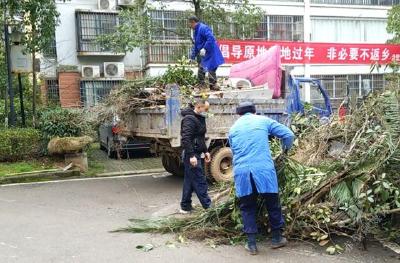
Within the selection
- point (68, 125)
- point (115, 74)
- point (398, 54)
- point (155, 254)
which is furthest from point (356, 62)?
point (155, 254)

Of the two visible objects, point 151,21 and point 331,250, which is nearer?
point 331,250

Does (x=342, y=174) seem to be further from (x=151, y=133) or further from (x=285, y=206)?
(x=151, y=133)

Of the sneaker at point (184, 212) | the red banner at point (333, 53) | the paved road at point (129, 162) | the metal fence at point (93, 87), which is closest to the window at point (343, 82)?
the red banner at point (333, 53)

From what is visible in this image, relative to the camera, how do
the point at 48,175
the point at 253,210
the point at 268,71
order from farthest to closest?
the point at 48,175, the point at 268,71, the point at 253,210

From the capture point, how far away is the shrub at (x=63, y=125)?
37.6ft

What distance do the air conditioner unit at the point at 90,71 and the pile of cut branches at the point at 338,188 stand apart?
584 inches

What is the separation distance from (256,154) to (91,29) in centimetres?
1697

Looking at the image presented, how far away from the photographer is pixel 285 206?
227 inches

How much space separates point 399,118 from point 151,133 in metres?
4.72

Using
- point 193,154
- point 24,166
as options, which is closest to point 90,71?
point 24,166

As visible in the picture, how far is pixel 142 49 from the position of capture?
790 inches

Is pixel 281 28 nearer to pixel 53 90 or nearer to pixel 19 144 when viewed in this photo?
pixel 53 90

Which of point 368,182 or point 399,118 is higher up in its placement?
point 399,118

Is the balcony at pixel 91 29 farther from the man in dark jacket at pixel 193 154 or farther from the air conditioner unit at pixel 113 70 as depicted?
the man in dark jacket at pixel 193 154
